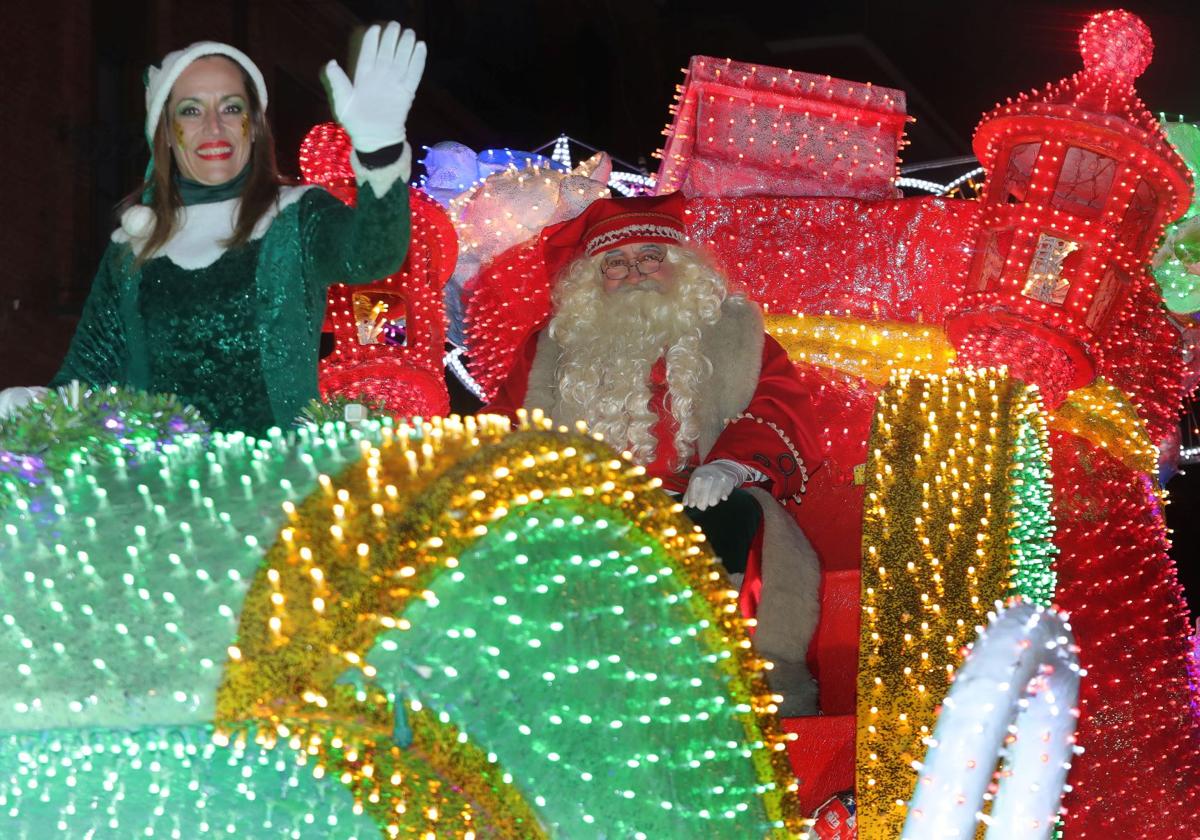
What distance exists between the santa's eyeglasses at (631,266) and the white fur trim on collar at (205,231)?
145cm

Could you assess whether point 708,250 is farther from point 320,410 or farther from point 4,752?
point 4,752

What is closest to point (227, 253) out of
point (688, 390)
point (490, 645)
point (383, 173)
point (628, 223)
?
point (383, 173)

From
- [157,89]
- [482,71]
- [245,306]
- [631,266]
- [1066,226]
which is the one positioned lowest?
[245,306]

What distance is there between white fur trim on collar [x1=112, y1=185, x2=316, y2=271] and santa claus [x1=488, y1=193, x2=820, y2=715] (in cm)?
115

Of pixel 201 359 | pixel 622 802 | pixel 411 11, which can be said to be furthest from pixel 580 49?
pixel 622 802

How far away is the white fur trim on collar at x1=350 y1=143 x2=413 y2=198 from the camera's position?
9.41 ft

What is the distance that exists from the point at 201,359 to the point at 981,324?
2004 mm

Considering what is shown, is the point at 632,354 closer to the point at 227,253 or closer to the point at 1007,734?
the point at 227,253

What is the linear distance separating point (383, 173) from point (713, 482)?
3.87ft

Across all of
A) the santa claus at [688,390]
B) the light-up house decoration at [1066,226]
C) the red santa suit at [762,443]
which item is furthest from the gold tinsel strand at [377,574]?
the light-up house decoration at [1066,226]

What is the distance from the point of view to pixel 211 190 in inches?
122

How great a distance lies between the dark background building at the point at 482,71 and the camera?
1144 centimetres

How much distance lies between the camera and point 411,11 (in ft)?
48.1

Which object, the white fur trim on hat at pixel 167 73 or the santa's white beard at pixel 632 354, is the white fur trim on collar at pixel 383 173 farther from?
the santa's white beard at pixel 632 354
